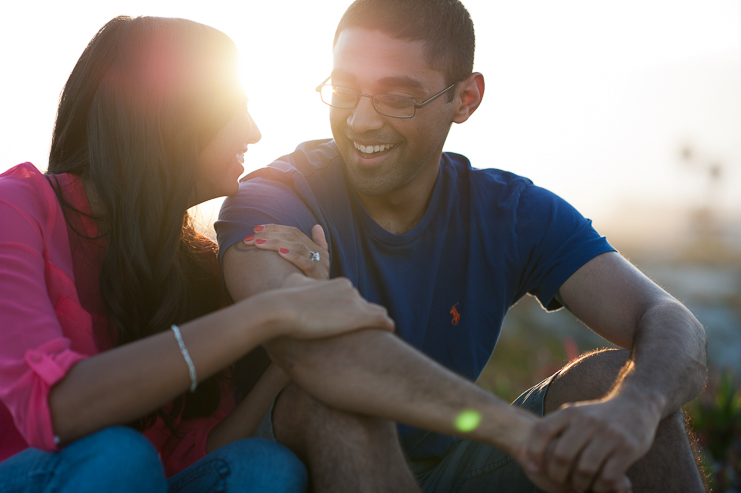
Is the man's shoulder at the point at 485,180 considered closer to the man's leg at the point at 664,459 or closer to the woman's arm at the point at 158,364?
the man's leg at the point at 664,459

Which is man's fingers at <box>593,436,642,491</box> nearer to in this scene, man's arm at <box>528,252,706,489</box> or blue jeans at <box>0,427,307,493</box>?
man's arm at <box>528,252,706,489</box>

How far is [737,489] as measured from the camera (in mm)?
4621

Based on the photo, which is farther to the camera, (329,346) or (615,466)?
(329,346)

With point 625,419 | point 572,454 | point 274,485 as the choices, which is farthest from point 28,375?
point 625,419

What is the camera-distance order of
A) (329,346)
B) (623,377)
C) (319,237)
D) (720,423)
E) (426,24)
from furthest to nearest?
(720,423), (426,24), (319,237), (623,377), (329,346)

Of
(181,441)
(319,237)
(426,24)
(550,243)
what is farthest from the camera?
(426,24)

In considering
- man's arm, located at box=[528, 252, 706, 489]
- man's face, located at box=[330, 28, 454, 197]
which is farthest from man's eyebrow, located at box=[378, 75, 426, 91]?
man's arm, located at box=[528, 252, 706, 489]

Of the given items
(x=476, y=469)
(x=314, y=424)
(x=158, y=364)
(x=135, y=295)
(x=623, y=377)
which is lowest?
(x=476, y=469)

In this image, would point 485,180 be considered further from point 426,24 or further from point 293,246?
point 293,246

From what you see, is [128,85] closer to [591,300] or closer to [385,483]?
[385,483]

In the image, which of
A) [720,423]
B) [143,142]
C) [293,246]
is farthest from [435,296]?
[720,423]

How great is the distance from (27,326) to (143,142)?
0.88 metres

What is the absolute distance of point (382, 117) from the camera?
2.99m

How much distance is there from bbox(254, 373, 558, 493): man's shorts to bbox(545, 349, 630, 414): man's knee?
8 cm
